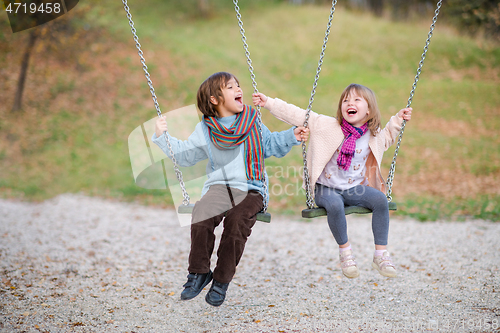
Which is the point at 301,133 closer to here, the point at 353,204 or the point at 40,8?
the point at 353,204

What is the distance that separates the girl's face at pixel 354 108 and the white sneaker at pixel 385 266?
3.49 ft

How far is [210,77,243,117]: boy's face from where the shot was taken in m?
3.34

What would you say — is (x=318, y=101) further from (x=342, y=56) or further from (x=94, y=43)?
(x=94, y=43)

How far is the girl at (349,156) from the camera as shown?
11.1 feet

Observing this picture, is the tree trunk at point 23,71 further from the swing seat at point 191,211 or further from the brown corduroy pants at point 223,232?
the brown corduroy pants at point 223,232

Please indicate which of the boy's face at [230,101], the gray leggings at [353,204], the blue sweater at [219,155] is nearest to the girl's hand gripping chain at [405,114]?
→ the gray leggings at [353,204]

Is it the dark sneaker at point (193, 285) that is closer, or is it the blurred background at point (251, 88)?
the dark sneaker at point (193, 285)

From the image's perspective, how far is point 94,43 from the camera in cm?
1468

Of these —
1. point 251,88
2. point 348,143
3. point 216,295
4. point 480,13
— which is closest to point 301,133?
point 348,143

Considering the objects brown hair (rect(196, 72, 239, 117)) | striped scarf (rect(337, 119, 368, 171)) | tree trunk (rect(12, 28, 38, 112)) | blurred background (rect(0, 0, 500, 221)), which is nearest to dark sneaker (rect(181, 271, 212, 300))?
brown hair (rect(196, 72, 239, 117))

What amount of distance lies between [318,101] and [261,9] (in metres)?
12.6

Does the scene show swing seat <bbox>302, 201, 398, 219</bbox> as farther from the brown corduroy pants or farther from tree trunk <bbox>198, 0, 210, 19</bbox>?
tree trunk <bbox>198, 0, 210, 19</bbox>

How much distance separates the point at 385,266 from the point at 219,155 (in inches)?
59.1

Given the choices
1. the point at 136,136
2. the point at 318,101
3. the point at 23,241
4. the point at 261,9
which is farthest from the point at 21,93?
the point at 261,9
